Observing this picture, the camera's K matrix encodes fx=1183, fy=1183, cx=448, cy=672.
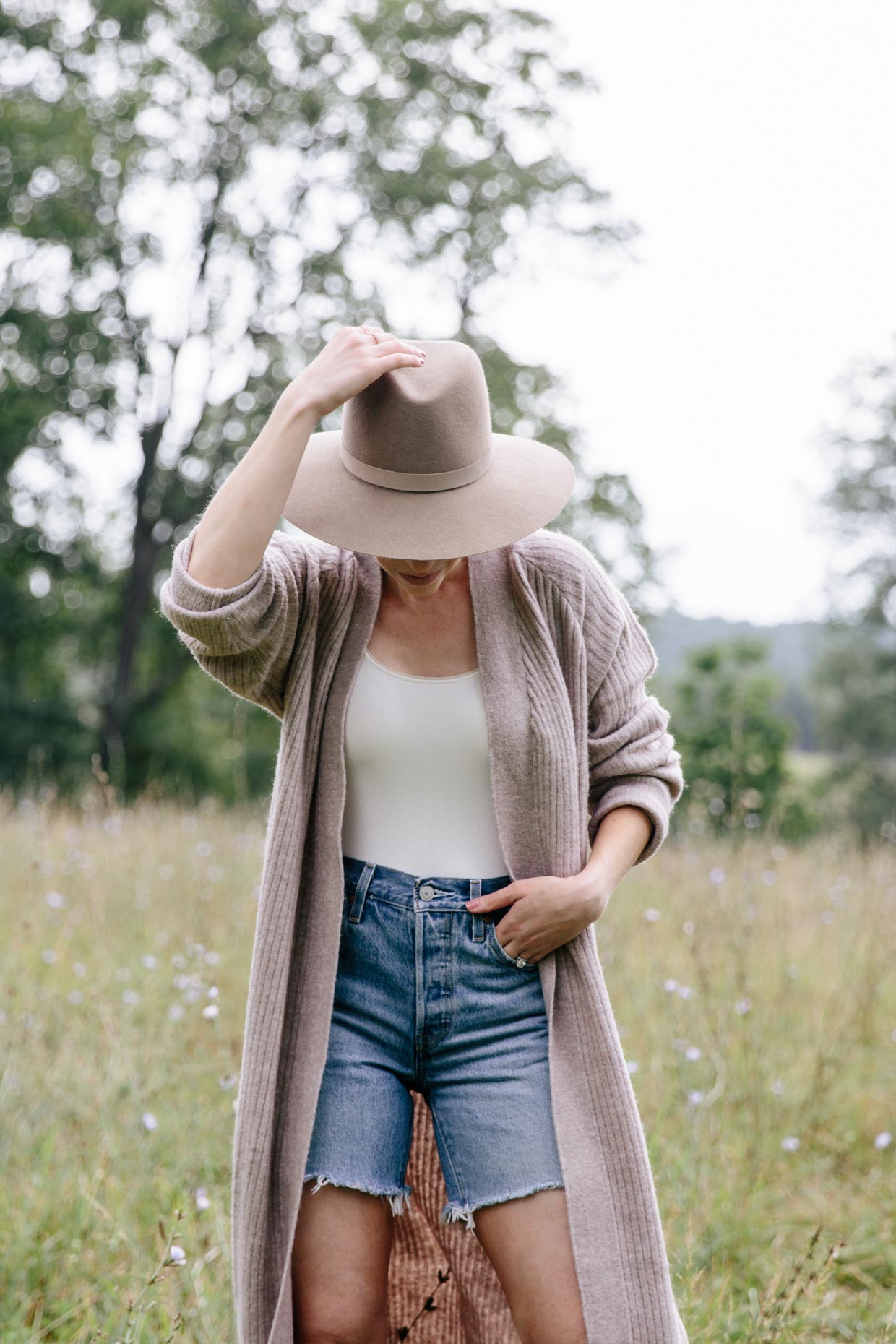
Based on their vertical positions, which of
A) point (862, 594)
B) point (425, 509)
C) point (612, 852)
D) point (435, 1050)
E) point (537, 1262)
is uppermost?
point (425, 509)

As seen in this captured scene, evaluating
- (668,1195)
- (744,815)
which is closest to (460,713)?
(668,1195)

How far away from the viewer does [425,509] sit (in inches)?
77.8

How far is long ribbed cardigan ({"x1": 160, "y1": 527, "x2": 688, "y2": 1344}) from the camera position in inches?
74.9

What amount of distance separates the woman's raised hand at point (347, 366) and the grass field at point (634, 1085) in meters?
1.35

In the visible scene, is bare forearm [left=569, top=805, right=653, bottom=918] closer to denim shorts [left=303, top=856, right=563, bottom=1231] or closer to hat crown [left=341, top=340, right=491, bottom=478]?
denim shorts [left=303, top=856, right=563, bottom=1231]

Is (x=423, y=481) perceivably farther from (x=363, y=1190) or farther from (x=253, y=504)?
(x=363, y=1190)

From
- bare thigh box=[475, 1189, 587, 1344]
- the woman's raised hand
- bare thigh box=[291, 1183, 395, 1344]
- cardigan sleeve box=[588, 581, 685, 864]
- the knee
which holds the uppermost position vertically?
the woman's raised hand

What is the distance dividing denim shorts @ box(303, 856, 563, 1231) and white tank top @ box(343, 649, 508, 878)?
41 millimetres

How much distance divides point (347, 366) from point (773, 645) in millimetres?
19043

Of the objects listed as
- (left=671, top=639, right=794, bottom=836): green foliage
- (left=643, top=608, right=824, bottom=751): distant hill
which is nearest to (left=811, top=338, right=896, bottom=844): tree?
(left=643, top=608, right=824, bottom=751): distant hill

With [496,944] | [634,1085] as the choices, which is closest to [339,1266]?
[496,944]

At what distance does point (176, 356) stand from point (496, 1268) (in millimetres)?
20704

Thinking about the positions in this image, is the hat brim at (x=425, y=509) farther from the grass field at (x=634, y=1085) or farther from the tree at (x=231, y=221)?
the tree at (x=231, y=221)

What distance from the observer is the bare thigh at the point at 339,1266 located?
6.13 feet
